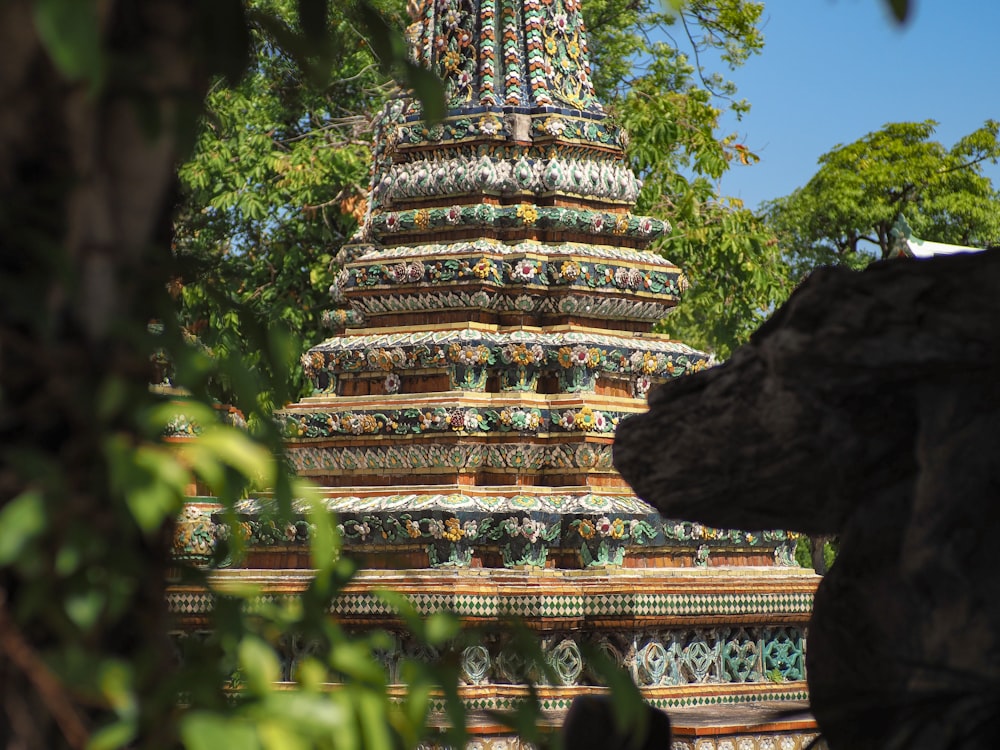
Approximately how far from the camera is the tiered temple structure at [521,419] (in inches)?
264

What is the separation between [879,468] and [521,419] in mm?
4543

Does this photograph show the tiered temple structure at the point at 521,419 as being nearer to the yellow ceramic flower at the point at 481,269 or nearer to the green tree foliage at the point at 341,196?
the yellow ceramic flower at the point at 481,269

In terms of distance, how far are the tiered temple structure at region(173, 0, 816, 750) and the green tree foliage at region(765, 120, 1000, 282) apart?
2396 centimetres

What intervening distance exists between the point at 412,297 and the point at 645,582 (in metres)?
2.17

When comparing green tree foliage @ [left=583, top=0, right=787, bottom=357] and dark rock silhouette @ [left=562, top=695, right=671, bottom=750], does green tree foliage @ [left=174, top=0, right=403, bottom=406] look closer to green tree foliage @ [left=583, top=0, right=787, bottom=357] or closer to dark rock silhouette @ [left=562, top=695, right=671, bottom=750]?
green tree foliage @ [left=583, top=0, right=787, bottom=357]

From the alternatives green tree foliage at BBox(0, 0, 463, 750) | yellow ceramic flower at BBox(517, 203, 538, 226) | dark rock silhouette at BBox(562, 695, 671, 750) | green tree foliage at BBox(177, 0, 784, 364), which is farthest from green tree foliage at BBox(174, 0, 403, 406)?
green tree foliage at BBox(0, 0, 463, 750)

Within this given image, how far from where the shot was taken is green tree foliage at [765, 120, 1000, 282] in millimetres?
32000

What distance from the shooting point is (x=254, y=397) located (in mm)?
1878

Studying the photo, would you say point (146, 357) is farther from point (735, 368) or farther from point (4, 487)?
point (735, 368)

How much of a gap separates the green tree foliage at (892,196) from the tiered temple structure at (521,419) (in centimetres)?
2396

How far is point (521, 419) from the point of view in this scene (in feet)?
24.3

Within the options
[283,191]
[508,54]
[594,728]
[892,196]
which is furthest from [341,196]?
[892,196]

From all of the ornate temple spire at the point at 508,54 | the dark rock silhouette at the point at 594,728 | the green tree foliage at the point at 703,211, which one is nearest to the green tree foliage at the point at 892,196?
the green tree foliage at the point at 703,211

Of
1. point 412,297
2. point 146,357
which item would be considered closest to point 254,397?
point 146,357
